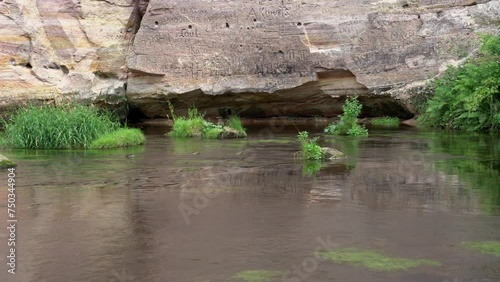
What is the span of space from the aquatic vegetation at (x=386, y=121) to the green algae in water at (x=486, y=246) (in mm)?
14848

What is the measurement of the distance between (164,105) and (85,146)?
806 centimetres

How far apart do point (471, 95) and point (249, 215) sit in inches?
450

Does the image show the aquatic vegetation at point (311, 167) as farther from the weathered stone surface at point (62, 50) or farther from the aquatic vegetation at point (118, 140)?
the weathered stone surface at point (62, 50)

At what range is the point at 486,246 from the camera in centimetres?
614

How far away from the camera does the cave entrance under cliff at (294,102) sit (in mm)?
21500

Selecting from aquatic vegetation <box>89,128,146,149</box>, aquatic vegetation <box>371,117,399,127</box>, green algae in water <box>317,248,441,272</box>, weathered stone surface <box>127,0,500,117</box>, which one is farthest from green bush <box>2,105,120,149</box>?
green algae in water <box>317,248,441,272</box>

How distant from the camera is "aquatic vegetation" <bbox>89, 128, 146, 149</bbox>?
15648mm

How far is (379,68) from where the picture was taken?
68.8 ft

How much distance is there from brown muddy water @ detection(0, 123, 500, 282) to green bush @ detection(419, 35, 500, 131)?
4308 mm

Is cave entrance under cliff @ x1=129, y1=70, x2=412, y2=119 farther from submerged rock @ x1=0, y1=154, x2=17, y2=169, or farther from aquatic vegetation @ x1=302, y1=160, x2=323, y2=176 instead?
submerged rock @ x1=0, y1=154, x2=17, y2=169

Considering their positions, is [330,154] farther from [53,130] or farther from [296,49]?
[296,49]

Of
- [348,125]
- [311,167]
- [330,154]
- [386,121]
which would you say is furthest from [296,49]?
[311,167]

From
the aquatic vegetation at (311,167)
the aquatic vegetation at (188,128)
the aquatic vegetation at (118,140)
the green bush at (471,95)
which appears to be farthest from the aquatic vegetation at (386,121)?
the aquatic vegetation at (311,167)

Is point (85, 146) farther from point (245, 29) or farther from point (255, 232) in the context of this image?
point (255, 232)
